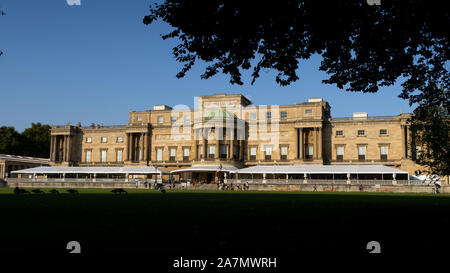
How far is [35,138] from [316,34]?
98509 mm

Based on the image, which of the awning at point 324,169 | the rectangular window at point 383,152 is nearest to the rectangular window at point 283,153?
the awning at point 324,169

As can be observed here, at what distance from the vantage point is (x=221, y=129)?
69.9 m

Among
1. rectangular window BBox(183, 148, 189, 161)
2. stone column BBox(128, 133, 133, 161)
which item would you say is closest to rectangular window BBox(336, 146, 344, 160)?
rectangular window BBox(183, 148, 189, 161)

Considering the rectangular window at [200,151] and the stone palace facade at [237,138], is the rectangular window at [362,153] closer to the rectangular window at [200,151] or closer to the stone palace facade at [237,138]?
the stone palace facade at [237,138]

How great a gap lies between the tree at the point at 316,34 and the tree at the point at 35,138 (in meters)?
94.0

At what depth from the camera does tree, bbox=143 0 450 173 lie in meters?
12.4

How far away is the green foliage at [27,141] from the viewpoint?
93.8 meters

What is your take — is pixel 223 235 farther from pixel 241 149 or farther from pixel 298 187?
pixel 241 149

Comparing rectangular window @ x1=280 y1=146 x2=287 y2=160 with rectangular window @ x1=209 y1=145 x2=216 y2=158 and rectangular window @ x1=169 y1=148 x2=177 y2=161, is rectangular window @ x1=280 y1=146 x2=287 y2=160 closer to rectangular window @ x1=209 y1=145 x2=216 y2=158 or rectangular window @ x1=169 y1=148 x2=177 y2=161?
rectangular window @ x1=209 y1=145 x2=216 y2=158

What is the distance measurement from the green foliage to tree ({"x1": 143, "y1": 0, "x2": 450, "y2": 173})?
303ft

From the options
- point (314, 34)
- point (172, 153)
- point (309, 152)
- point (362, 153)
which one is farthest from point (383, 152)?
point (314, 34)

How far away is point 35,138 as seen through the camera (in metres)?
98.8
